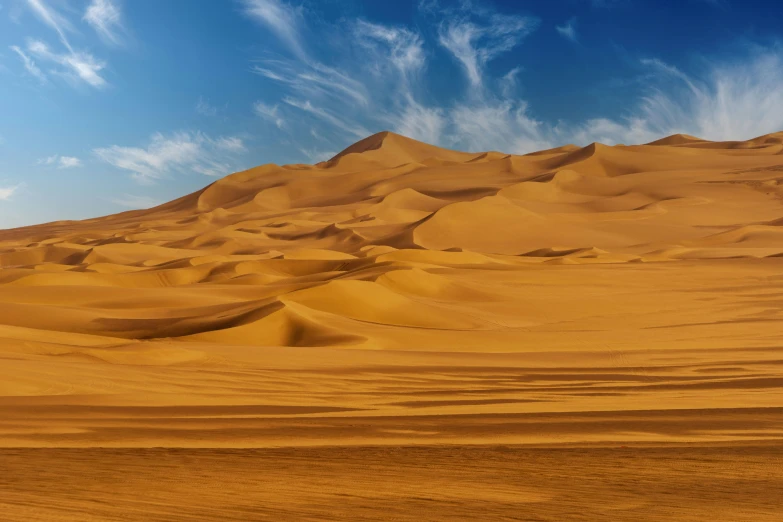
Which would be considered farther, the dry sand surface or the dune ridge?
the dune ridge

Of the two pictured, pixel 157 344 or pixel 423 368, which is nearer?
pixel 423 368

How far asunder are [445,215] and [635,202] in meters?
19.8

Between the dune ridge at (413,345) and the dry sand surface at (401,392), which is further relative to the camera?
the dune ridge at (413,345)

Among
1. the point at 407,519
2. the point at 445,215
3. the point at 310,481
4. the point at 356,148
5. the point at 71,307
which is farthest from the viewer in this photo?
the point at 356,148

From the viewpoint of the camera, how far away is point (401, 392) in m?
11.3

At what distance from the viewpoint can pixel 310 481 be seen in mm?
6312

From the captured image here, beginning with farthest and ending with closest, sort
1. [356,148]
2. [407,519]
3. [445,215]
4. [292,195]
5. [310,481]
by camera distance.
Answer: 1. [356,148]
2. [292,195]
3. [445,215]
4. [310,481]
5. [407,519]

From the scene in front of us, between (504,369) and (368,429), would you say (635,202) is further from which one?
(368,429)

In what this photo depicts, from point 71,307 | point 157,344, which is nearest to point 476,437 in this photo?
point 157,344

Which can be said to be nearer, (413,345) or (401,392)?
(401,392)

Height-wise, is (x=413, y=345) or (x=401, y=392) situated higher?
(x=413, y=345)

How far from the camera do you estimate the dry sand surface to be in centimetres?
594

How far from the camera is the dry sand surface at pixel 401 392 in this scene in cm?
594

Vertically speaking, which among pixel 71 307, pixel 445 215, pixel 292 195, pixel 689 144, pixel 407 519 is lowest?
pixel 407 519
